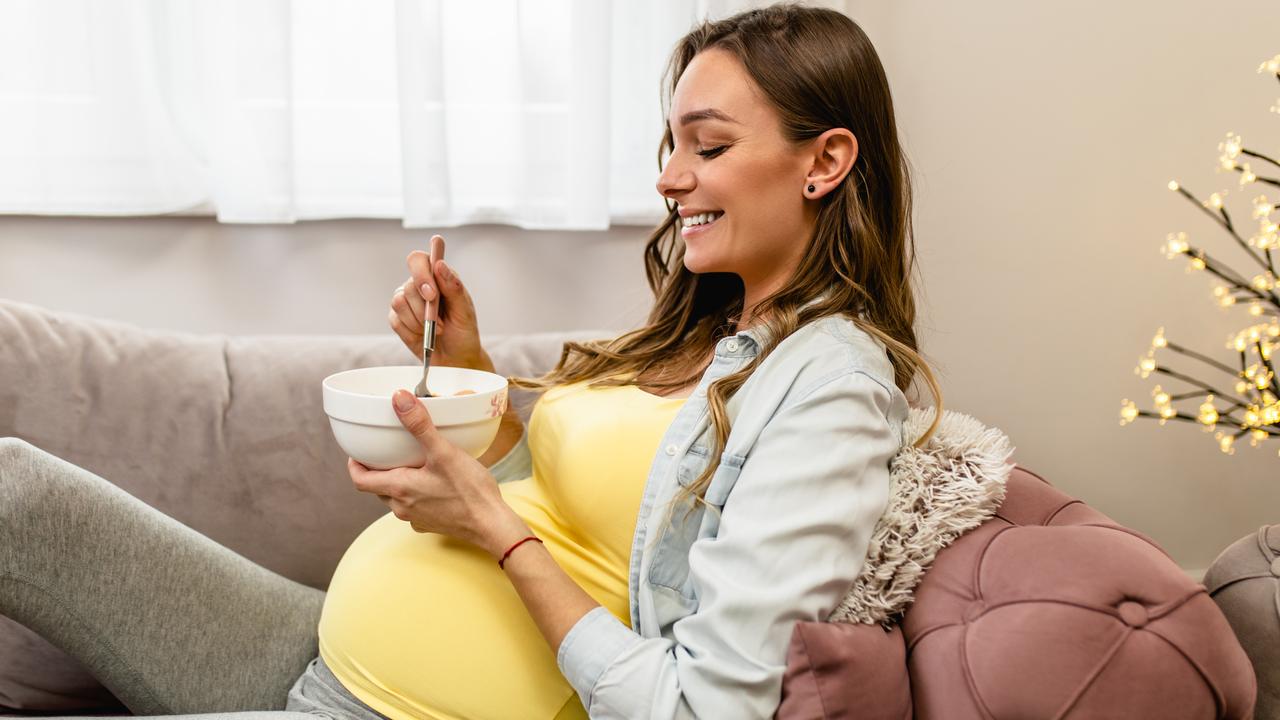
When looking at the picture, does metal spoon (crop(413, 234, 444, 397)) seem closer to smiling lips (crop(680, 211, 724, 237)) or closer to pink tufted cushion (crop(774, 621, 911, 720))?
smiling lips (crop(680, 211, 724, 237))

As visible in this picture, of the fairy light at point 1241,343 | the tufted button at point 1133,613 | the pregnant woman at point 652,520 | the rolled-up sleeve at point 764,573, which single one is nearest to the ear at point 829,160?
the pregnant woman at point 652,520

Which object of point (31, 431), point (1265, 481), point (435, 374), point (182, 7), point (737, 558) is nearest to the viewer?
point (737, 558)

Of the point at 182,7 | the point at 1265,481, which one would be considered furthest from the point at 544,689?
the point at 1265,481

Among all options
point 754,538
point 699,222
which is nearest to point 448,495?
point 754,538

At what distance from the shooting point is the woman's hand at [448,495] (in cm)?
92

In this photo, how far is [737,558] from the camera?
2.70 feet

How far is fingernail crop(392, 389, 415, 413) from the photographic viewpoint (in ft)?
2.82

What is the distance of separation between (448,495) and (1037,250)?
58.9 inches

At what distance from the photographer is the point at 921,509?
914mm

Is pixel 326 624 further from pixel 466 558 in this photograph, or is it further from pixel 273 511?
pixel 273 511

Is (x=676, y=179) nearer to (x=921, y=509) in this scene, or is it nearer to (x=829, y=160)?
(x=829, y=160)

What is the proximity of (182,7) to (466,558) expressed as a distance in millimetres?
1184

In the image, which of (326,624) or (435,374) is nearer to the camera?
(326,624)

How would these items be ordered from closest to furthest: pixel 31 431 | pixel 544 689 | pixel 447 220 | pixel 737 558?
pixel 737 558, pixel 544 689, pixel 31 431, pixel 447 220
